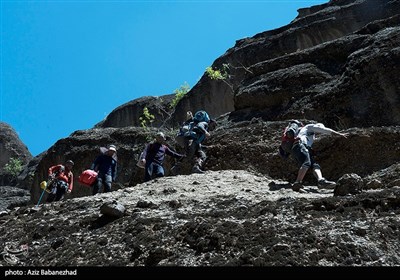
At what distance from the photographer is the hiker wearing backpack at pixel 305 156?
11.8 m

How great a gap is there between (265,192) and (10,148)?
48896mm

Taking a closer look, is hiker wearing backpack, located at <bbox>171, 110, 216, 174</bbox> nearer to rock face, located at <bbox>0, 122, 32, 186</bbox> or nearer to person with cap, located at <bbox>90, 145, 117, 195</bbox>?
person with cap, located at <bbox>90, 145, 117, 195</bbox>

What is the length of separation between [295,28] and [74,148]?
16.9 metres

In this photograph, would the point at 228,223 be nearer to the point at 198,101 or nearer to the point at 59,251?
the point at 59,251

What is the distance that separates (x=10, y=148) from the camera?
5566 centimetres

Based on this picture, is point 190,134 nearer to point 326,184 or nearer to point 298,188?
point 298,188

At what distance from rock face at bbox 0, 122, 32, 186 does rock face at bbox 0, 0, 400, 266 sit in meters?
27.8

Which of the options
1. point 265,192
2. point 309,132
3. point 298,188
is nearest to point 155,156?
point 309,132

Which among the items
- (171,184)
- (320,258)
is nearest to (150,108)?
(171,184)

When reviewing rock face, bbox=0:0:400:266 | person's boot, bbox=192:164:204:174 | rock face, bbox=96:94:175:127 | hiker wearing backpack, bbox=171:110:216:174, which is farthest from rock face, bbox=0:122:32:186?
person's boot, bbox=192:164:204:174

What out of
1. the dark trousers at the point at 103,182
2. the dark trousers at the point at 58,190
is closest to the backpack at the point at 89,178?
the dark trousers at the point at 103,182

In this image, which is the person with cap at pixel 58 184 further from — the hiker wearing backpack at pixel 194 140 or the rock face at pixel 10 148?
the rock face at pixel 10 148

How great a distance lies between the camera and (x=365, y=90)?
1831cm

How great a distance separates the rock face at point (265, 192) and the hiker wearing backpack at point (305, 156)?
0.99ft
